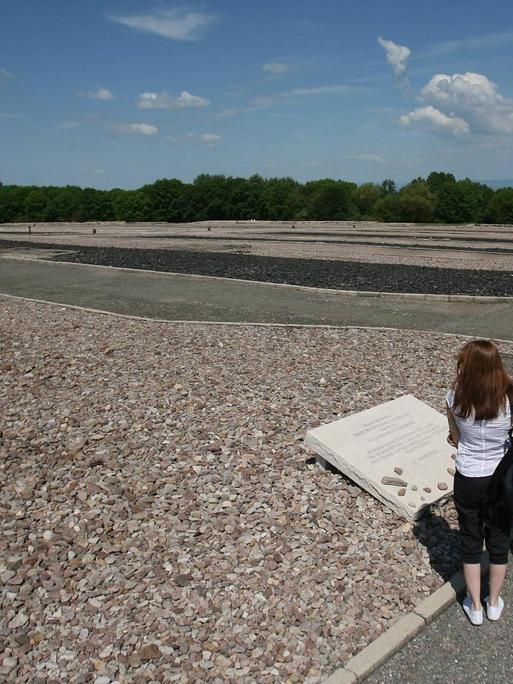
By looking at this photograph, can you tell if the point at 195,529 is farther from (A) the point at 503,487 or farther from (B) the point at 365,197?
(B) the point at 365,197

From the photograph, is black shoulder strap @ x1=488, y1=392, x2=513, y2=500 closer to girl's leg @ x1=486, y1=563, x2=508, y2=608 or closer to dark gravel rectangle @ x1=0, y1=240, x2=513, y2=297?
girl's leg @ x1=486, y1=563, x2=508, y2=608

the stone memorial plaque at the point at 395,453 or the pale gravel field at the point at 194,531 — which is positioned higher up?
the stone memorial plaque at the point at 395,453

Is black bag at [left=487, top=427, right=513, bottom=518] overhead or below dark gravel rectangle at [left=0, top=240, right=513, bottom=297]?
below

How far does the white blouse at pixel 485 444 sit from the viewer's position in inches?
162

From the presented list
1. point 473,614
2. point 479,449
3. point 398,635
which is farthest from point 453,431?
point 398,635

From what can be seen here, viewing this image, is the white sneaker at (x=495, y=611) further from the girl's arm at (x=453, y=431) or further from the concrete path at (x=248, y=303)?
the concrete path at (x=248, y=303)

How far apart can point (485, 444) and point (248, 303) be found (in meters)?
11.8

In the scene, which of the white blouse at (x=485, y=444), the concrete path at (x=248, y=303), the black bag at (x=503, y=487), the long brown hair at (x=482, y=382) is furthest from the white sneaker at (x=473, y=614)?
the concrete path at (x=248, y=303)

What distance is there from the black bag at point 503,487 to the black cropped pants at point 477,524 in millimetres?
40

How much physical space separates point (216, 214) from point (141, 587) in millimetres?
86336

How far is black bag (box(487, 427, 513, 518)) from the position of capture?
4.02 m

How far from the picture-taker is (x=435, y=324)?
13.3m

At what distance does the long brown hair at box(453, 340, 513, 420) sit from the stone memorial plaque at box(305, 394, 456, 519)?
179cm

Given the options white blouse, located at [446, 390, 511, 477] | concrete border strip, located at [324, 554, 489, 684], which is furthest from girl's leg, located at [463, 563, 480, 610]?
white blouse, located at [446, 390, 511, 477]
